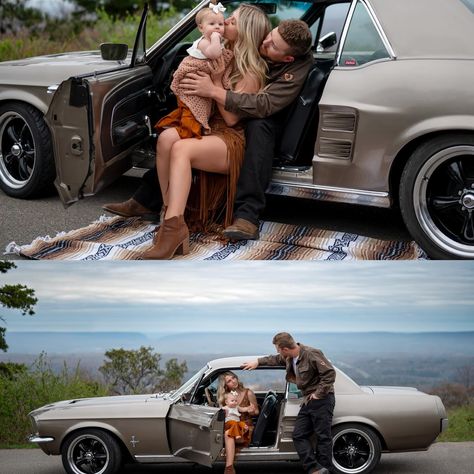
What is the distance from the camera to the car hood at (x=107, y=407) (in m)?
4.86

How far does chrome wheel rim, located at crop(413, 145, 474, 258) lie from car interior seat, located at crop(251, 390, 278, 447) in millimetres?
1196

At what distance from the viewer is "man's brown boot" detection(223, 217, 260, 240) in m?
4.79

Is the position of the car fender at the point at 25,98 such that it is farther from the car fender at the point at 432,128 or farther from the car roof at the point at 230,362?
the car fender at the point at 432,128

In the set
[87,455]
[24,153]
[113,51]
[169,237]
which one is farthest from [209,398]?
[113,51]

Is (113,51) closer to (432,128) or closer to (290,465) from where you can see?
(432,128)

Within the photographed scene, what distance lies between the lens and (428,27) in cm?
449

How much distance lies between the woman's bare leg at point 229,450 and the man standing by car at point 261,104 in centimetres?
103

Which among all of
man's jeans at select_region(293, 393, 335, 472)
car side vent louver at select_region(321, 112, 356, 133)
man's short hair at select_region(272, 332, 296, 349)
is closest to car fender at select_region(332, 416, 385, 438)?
man's jeans at select_region(293, 393, 335, 472)

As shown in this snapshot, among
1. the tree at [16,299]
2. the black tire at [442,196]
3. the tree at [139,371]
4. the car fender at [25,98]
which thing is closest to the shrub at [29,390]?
the tree at [139,371]

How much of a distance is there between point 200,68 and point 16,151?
1.27m

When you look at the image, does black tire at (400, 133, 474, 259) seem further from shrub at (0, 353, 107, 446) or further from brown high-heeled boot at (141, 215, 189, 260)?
shrub at (0, 353, 107, 446)

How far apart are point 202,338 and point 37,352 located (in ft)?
3.06

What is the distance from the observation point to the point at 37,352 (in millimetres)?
5254

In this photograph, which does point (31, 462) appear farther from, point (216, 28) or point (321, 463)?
point (216, 28)
